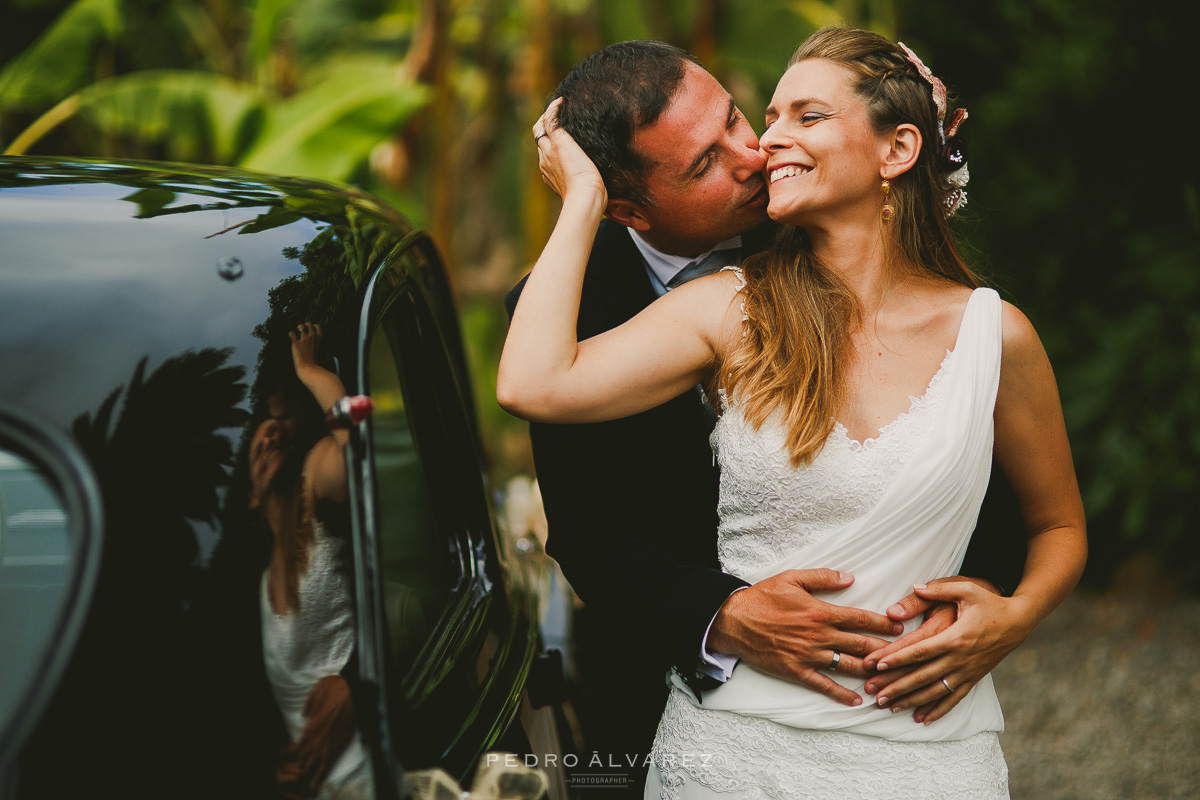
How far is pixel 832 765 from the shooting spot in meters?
1.70

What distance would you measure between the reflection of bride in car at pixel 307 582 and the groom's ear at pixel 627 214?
2.46 feet

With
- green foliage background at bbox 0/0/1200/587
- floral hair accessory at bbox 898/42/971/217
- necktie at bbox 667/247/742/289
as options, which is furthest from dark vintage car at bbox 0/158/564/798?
green foliage background at bbox 0/0/1200/587

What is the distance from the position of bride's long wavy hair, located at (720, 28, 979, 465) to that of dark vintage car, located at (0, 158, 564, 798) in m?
0.68

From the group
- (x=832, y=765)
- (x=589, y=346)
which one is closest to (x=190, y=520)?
(x=589, y=346)

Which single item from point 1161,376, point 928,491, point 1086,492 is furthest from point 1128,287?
point 928,491

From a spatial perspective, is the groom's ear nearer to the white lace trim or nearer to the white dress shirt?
the white dress shirt

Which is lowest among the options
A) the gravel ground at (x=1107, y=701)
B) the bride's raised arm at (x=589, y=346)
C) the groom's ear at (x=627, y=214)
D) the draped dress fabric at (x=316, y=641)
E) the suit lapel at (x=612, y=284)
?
the gravel ground at (x=1107, y=701)

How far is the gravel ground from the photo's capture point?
4035 millimetres

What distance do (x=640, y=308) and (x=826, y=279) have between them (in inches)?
16.5

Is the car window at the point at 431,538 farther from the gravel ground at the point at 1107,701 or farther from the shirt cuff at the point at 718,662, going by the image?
the gravel ground at the point at 1107,701

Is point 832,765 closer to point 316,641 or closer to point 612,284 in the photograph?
point 316,641

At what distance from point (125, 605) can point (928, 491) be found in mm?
1200

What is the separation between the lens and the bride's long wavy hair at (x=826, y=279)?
1.73 m

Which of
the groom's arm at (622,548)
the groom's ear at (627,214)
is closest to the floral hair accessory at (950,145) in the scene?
the groom's ear at (627,214)
